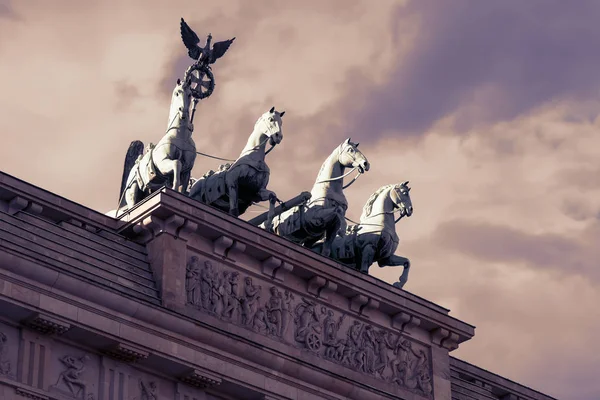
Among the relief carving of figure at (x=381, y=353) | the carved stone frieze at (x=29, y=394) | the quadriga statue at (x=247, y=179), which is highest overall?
the quadriga statue at (x=247, y=179)

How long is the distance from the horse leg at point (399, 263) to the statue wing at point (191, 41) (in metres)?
6.50

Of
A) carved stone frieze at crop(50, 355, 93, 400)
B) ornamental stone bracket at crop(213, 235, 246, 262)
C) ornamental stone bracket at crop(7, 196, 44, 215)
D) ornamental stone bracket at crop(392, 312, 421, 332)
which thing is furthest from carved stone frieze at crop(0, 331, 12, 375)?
ornamental stone bracket at crop(392, 312, 421, 332)

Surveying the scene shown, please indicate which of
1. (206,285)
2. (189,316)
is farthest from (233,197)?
(189,316)

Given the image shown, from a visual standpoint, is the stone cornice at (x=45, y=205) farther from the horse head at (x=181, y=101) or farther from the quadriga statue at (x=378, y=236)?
the quadriga statue at (x=378, y=236)

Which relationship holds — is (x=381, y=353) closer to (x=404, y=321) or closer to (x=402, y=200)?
(x=404, y=321)

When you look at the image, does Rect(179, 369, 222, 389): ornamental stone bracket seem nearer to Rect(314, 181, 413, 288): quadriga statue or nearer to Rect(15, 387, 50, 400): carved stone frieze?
Rect(15, 387, 50, 400): carved stone frieze

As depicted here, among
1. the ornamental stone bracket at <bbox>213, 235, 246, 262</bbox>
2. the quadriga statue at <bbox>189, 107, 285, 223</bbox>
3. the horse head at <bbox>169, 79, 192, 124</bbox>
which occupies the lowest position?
the ornamental stone bracket at <bbox>213, 235, 246, 262</bbox>

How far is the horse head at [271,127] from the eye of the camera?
139 feet

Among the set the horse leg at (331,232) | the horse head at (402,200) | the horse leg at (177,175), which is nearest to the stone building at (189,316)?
the horse leg at (177,175)

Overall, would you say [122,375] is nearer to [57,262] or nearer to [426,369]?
[57,262]

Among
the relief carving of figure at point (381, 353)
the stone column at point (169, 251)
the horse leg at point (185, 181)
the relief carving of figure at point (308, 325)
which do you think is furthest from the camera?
the relief carving of figure at point (381, 353)

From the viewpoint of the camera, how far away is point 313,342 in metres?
40.8

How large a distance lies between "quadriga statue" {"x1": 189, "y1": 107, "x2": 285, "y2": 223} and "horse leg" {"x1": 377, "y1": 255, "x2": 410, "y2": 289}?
13.4 feet

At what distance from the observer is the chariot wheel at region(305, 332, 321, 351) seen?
40713mm
